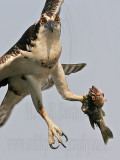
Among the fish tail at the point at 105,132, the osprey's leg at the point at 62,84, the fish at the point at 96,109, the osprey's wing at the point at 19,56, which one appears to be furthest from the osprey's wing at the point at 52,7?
the fish tail at the point at 105,132

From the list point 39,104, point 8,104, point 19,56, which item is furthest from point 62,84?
point 19,56

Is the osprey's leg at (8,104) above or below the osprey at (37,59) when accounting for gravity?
below

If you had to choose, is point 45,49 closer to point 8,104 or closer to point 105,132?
point 8,104

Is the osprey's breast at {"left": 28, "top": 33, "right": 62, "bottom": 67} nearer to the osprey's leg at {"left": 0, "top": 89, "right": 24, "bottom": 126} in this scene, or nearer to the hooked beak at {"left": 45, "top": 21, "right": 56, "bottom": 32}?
the hooked beak at {"left": 45, "top": 21, "right": 56, "bottom": 32}

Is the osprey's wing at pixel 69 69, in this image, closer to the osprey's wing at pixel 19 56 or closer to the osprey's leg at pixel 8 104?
the osprey's leg at pixel 8 104

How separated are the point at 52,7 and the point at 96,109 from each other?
1497 millimetres

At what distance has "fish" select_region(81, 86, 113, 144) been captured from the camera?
6.62 m

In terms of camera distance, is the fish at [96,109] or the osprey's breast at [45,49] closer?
the osprey's breast at [45,49]

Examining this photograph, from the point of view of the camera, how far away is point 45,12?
6.48 m

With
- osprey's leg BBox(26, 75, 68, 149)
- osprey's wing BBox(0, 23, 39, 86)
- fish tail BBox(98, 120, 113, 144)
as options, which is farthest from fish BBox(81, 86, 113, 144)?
osprey's wing BBox(0, 23, 39, 86)

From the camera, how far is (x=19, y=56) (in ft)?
20.6

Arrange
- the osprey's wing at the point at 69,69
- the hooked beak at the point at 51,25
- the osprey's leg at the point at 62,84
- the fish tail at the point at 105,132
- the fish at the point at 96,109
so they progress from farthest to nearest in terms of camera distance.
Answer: the osprey's wing at the point at 69,69, the osprey's leg at the point at 62,84, the fish tail at the point at 105,132, the fish at the point at 96,109, the hooked beak at the point at 51,25

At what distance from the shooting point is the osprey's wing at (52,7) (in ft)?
21.2

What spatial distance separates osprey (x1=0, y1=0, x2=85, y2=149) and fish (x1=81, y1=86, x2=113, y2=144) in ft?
1.70
